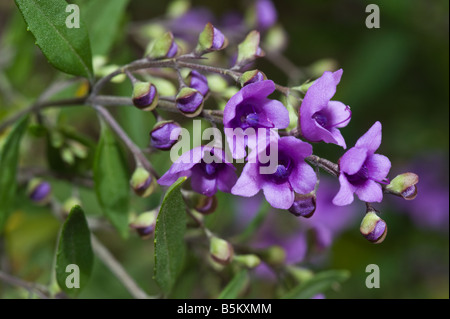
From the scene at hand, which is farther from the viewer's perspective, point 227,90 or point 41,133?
point 41,133

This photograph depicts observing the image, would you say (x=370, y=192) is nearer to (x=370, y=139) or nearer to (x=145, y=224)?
(x=370, y=139)

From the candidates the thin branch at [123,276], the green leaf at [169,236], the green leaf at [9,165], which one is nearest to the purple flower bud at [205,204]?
the green leaf at [169,236]

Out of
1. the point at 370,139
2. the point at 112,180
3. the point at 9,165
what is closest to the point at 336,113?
the point at 370,139

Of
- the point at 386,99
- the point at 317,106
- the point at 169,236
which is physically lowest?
the point at 169,236

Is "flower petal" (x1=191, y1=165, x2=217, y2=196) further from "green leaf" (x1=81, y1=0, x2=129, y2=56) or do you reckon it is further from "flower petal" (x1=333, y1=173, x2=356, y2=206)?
"green leaf" (x1=81, y1=0, x2=129, y2=56)

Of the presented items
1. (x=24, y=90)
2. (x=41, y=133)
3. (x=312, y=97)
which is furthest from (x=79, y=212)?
(x=24, y=90)
